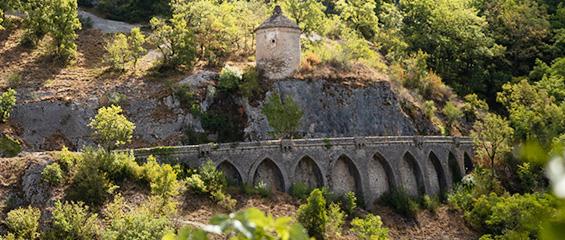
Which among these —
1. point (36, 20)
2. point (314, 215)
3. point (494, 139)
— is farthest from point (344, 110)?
point (36, 20)

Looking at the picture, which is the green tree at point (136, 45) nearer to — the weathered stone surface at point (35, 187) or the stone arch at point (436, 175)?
the weathered stone surface at point (35, 187)

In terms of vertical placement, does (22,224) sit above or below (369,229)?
above

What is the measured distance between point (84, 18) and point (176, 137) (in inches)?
1072

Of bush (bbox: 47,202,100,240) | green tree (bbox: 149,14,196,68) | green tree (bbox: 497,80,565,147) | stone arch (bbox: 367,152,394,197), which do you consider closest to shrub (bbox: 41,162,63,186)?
bush (bbox: 47,202,100,240)

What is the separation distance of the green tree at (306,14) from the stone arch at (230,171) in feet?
85.9

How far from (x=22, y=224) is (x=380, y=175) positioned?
25.2 meters

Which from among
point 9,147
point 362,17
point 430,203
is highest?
point 362,17

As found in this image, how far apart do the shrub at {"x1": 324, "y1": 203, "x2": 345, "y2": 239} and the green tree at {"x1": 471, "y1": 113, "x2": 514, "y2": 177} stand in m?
16.3

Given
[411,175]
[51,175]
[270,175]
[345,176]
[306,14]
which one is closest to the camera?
[51,175]

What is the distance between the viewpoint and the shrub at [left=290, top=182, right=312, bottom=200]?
45.1 meters

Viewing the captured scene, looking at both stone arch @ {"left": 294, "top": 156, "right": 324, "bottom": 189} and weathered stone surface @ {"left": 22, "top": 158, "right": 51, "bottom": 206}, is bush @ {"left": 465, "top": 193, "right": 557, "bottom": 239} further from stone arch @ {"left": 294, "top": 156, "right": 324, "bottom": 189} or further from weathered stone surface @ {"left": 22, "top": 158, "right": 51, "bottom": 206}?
weathered stone surface @ {"left": 22, "top": 158, "right": 51, "bottom": 206}

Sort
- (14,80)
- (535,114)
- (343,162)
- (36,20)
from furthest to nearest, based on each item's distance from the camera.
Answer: (36,20) → (535,114) → (14,80) → (343,162)

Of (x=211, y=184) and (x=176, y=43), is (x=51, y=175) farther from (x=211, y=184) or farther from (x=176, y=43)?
(x=176, y=43)

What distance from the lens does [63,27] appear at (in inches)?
2313
